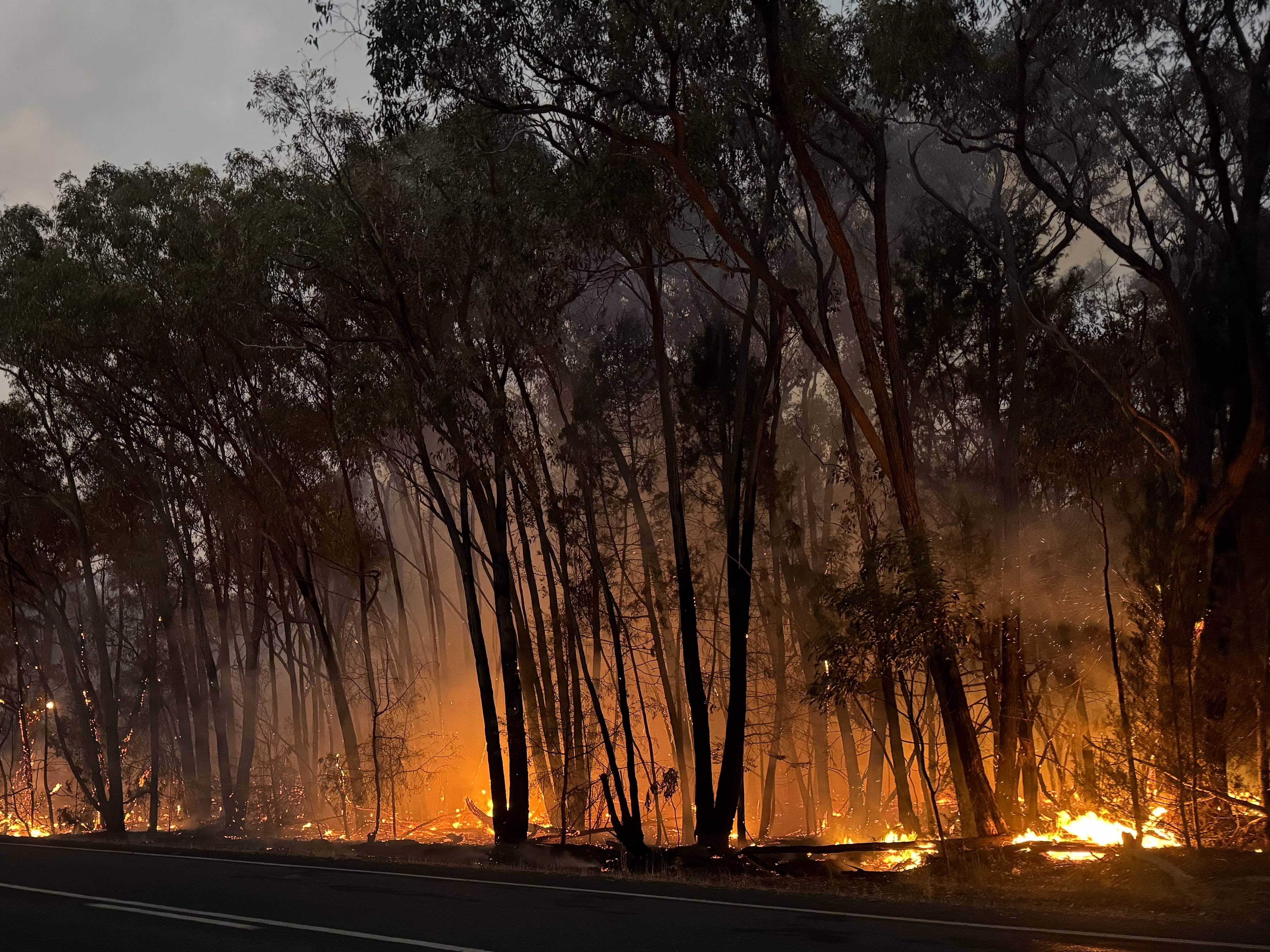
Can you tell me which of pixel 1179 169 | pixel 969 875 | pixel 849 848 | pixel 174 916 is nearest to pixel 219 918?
pixel 174 916

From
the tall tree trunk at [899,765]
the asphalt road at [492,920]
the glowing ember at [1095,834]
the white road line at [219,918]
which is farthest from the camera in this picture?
the tall tree trunk at [899,765]

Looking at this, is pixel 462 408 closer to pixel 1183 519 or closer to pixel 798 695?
pixel 1183 519

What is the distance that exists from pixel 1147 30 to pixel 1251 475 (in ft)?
17.8

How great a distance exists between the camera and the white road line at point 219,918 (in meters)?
8.35

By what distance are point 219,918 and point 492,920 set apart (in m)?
2.50

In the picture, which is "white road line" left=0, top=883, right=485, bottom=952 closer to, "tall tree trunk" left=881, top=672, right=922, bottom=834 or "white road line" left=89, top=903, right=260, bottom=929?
"white road line" left=89, top=903, right=260, bottom=929

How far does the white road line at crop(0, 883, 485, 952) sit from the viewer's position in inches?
329

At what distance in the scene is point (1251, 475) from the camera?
12.5 metres

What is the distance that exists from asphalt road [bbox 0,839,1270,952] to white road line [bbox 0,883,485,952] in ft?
0.09

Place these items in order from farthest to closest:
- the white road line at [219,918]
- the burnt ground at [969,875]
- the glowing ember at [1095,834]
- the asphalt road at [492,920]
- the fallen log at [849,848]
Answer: the fallen log at [849,848] → the glowing ember at [1095,834] → the burnt ground at [969,875] → the white road line at [219,918] → the asphalt road at [492,920]

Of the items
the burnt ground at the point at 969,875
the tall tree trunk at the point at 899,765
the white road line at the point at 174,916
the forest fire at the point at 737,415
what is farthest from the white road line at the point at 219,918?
the tall tree trunk at the point at 899,765

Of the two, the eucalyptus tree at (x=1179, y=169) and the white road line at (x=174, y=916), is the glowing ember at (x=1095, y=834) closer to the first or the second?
the eucalyptus tree at (x=1179, y=169)

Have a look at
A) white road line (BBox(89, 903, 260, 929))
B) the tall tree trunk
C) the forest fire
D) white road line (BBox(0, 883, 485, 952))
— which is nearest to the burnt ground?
the forest fire

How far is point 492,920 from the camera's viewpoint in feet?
31.0
